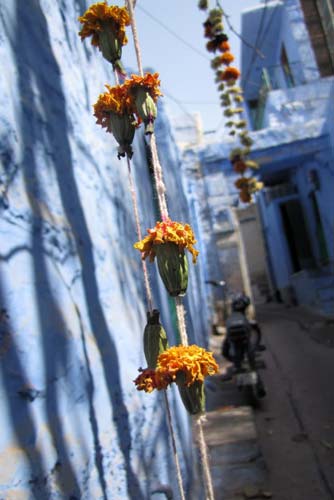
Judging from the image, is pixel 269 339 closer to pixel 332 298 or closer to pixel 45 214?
pixel 332 298

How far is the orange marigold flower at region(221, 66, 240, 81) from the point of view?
6.30 metres

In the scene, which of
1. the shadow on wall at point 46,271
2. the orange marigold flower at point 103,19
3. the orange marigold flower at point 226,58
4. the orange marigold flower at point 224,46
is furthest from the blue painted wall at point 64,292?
the orange marigold flower at point 226,58

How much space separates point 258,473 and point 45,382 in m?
2.35

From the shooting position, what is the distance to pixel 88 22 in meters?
1.53

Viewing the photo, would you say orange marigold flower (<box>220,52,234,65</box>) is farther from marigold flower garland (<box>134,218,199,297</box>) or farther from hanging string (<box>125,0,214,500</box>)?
marigold flower garland (<box>134,218,199,297</box>)

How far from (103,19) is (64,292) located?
1.02 metres

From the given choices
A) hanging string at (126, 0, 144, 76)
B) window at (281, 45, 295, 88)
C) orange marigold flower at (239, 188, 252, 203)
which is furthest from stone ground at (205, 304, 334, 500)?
window at (281, 45, 295, 88)

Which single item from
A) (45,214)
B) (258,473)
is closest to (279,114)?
(258,473)

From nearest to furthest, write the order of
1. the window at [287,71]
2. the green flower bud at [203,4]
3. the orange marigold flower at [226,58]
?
1. the green flower bud at [203,4]
2. the orange marigold flower at [226,58]
3. the window at [287,71]

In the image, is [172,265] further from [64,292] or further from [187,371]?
[64,292]

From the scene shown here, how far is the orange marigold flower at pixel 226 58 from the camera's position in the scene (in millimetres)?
5957

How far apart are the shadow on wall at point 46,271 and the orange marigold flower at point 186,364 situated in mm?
377

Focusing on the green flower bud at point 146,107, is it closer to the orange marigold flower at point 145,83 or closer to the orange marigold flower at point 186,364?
the orange marigold flower at point 145,83

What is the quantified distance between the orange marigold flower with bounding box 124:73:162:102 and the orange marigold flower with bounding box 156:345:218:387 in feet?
2.85
